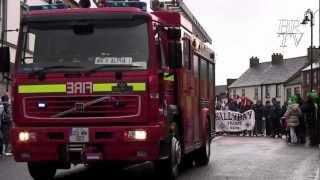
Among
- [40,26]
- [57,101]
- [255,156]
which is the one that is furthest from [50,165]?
[255,156]

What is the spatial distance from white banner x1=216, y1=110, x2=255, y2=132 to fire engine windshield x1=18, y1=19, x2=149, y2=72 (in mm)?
23947

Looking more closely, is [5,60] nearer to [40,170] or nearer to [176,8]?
[40,170]

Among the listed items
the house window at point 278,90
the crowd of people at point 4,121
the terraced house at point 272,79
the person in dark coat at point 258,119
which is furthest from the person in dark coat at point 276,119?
the house window at point 278,90

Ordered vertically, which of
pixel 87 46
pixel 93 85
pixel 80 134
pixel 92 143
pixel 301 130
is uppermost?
pixel 87 46

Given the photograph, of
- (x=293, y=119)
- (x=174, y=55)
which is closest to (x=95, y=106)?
(x=174, y=55)

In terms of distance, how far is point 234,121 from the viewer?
114 feet

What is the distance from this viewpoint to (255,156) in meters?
18.7

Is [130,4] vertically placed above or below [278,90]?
above

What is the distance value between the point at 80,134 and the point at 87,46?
4.51 feet

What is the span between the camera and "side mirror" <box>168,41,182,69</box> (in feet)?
37.8

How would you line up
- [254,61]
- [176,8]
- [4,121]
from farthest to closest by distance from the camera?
[254,61], [4,121], [176,8]

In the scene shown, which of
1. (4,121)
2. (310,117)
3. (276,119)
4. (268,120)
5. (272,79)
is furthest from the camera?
(272,79)

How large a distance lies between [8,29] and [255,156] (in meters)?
12.9

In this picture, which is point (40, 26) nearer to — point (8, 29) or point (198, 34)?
point (198, 34)
